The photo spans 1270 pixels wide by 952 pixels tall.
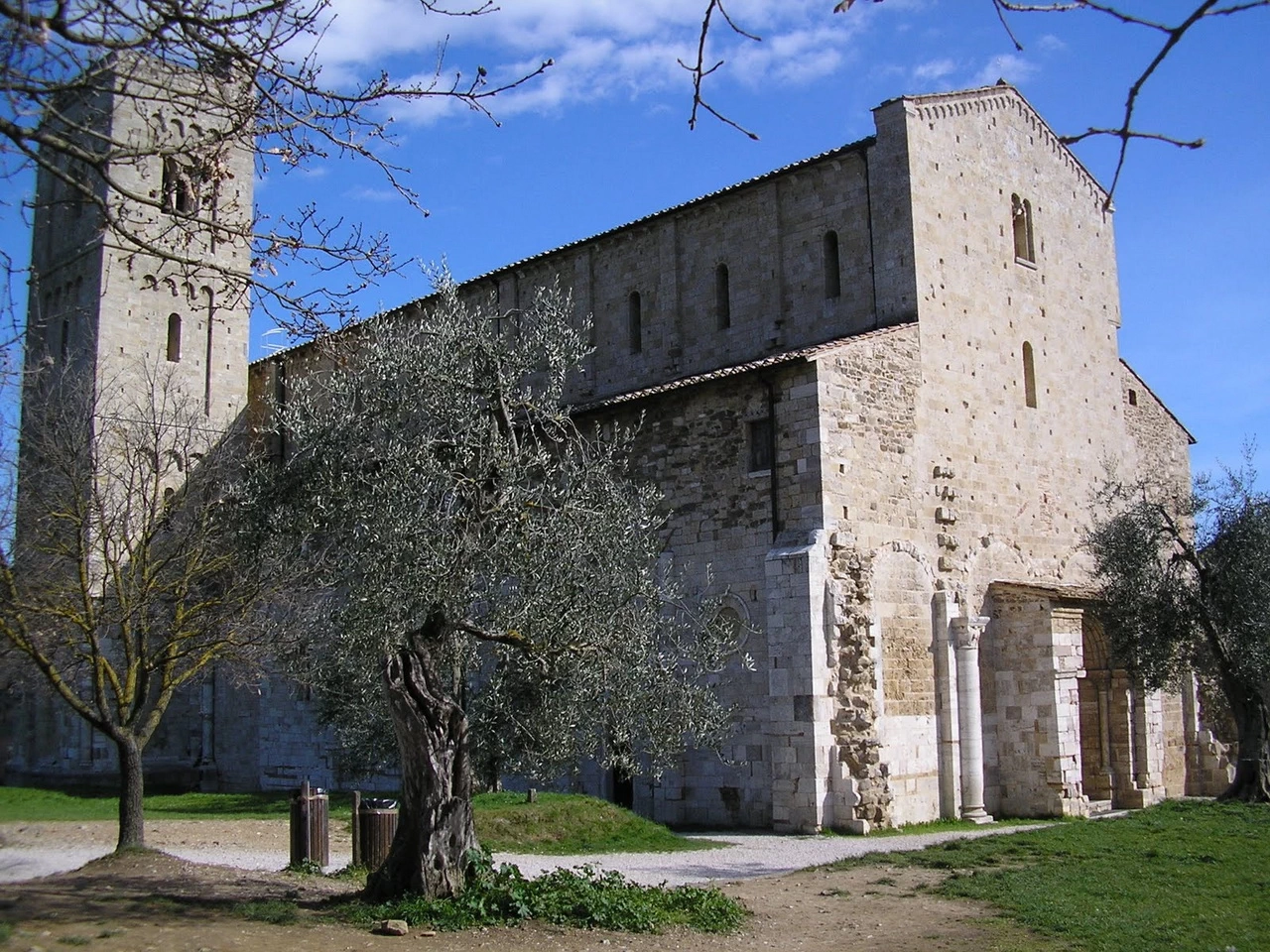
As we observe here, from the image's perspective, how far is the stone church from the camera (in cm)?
1889

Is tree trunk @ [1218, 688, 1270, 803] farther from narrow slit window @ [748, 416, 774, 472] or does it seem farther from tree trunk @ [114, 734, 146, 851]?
tree trunk @ [114, 734, 146, 851]

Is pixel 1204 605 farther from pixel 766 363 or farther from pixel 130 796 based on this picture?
pixel 130 796

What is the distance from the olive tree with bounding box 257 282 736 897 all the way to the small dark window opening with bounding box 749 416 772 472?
5.53 m

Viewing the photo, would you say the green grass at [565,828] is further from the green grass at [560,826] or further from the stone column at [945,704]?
the stone column at [945,704]

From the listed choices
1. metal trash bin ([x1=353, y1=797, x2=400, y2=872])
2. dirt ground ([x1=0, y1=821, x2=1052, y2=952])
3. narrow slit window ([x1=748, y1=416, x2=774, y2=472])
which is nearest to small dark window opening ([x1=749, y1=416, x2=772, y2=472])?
narrow slit window ([x1=748, y1=416, x2=774, y2=472])

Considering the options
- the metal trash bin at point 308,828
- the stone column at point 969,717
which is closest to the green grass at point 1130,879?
the stone column at point 969,717

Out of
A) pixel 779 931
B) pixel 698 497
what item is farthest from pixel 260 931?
pixel 698 497

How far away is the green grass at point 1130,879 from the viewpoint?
10.7 meters

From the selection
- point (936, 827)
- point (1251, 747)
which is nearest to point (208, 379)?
point (936, 827)

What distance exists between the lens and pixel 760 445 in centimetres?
1989

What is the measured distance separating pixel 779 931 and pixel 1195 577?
14829mm

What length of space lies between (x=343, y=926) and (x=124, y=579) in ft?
25.6

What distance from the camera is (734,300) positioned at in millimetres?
23922

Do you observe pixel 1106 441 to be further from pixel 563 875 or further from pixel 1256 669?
pixel 563 875
